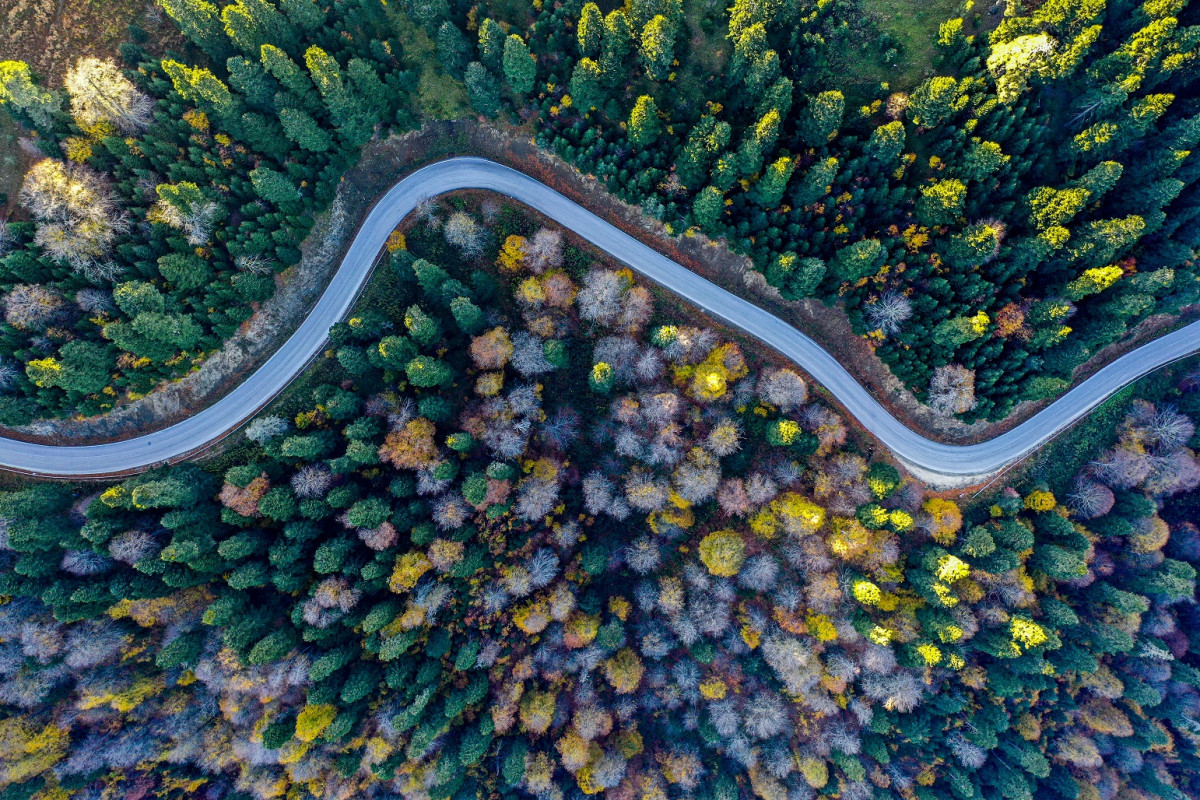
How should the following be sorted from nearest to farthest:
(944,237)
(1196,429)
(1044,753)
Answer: (944,237), (1196,429), (1044,753)

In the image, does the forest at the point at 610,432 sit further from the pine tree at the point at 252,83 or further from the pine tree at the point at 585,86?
the pine tree at the point at 585,86

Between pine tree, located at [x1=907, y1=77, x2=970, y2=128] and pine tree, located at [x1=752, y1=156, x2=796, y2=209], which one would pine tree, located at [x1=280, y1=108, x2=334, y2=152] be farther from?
pine tree, located at [x1=907, y1=77, x2=970, y2=128]

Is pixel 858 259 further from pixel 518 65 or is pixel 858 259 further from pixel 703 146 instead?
pixel 518 65

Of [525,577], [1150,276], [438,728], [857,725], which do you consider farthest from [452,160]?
[857,725]

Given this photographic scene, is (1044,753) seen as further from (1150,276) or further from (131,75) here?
(131,75)

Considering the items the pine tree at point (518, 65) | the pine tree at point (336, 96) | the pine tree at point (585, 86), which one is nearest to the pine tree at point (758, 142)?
the pine tree at point (585, 86)

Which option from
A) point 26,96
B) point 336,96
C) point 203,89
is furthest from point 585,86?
point 26,96

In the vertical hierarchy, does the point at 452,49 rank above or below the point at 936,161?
above

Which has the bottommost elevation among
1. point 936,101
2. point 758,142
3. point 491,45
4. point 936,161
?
point 936,161
